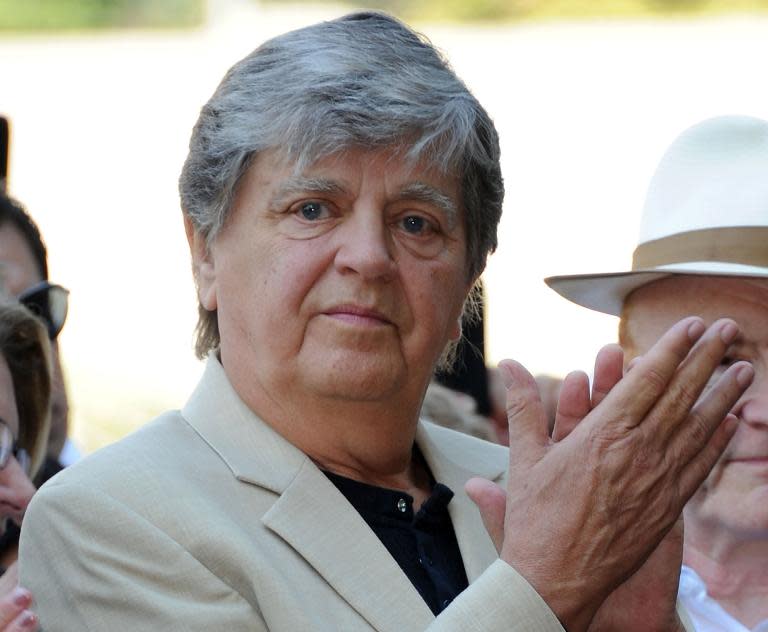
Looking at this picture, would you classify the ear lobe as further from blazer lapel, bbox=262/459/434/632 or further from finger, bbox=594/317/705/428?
finger, bbox=594/317/705/428

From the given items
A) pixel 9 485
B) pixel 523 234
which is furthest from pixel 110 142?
pixel 9 485

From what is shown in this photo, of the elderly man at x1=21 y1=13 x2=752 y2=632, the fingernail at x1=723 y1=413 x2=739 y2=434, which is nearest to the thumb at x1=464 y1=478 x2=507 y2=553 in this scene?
the elderly man at x1=21 y1=13 x2=752 y2=632

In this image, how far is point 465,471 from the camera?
124 inches

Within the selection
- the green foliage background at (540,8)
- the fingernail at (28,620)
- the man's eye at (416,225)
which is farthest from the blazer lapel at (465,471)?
the green foliage background at (540,8)

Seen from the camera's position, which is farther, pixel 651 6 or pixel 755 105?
pixel 651 6

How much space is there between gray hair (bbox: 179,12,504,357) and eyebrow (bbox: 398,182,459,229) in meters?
0.05

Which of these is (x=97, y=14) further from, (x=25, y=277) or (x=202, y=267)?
(x=202, y=267)

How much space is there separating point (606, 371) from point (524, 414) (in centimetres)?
17

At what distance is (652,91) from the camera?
14242 millimetres

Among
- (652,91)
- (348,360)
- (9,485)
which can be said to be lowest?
(652,91)

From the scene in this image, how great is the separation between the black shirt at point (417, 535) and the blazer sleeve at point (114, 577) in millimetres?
355

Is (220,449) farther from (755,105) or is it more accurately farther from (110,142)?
(110,142)

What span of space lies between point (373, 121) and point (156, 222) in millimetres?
11119

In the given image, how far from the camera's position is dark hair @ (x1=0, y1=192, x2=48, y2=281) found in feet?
13.6
